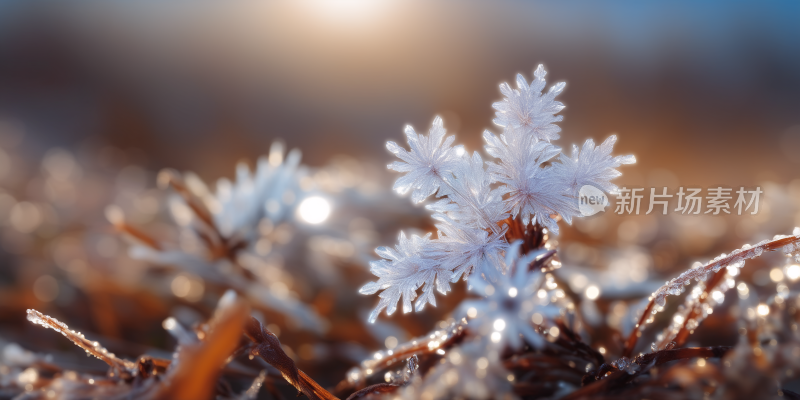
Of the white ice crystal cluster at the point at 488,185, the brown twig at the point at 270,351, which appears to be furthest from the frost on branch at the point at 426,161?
the brown twig at the point at 270,351

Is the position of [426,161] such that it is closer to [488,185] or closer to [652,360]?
[488,185]

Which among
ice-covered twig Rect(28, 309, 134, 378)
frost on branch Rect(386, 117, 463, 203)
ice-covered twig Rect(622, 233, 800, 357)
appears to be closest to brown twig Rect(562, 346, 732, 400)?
ice-covered twig Rect(622, 233, 800, 357)

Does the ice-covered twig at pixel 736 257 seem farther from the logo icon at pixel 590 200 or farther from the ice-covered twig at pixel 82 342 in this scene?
the ice-covered twig at pixel 82 342

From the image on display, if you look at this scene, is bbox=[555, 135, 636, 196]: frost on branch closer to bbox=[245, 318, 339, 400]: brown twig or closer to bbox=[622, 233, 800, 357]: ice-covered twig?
bbox=[622, 233, 800, 357]: ice-covered twig

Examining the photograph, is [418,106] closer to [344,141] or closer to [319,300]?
[344,141]

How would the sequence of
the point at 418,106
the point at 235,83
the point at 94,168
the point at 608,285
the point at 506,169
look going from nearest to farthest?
1. the point at 506,169
2. the point at 608,285
3. the point at 94,168
4. the point at 418,106
5. the point at 235,83

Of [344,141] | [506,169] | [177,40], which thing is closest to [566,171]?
[506,169]

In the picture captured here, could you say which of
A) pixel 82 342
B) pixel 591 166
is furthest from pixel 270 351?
pixel 591 166
